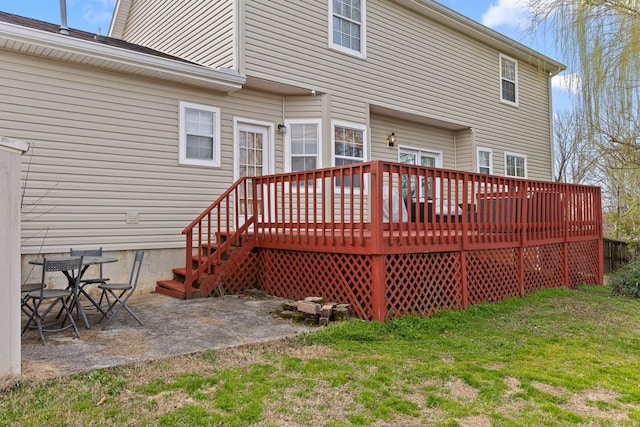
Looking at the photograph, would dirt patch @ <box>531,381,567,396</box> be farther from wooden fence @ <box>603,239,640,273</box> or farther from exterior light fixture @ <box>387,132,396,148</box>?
wooden fence @ <box>603,239,640,273</box>

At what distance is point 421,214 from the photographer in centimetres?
739

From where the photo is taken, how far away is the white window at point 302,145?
874cm

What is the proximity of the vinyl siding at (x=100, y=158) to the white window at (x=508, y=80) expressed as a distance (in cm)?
875

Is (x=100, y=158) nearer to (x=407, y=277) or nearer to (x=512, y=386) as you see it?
(x=407, y=277)

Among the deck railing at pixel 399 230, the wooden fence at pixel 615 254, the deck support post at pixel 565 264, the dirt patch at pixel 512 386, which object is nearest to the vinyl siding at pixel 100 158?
the deck railing at pixel 399 230

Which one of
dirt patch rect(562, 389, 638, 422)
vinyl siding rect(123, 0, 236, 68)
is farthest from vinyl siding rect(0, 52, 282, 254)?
dirt patch rect(562, 389, 638, 422)

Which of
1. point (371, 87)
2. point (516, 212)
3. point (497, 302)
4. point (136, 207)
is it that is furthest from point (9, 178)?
point (371, 87)

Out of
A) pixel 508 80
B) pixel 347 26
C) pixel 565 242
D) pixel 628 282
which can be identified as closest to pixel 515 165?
pixel 508 80

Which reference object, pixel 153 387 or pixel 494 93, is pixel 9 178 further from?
pixel 494 93

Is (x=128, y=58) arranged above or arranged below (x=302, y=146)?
above

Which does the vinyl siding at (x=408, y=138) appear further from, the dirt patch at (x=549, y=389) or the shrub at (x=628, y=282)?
the dirt patch at (x=549, y=389)

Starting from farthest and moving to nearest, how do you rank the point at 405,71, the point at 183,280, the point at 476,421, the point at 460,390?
the point at 405,71 → the point at 183,280 → the point at 460,390 → the point at 476,421

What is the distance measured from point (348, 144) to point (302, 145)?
1002mm

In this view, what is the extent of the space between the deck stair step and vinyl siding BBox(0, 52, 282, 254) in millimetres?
607
